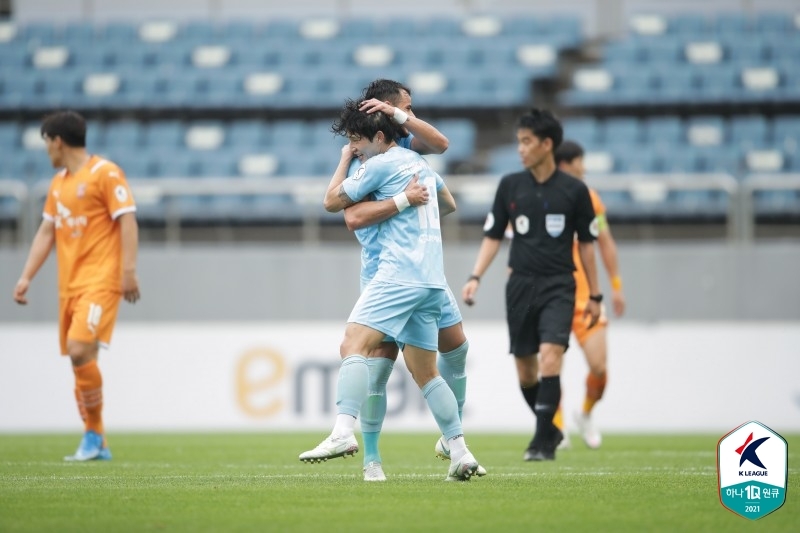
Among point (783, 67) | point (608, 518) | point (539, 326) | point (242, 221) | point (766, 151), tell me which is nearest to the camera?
point (608, 518)

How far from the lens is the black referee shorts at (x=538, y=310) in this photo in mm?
8094

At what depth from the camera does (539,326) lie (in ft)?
26.9

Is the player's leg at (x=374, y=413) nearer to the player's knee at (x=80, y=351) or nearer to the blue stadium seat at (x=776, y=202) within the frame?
the player's knee at (x=80, y=351)

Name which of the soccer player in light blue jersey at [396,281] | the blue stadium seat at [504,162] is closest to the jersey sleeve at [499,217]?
the soccer player in light blue jersey at [396,281]

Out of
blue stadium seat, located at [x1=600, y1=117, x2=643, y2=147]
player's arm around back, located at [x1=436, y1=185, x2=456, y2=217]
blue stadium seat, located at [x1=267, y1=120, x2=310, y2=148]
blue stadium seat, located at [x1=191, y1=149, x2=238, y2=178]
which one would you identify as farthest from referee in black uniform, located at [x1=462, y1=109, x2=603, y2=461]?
blue stadium seat, located at [x1=267, y1=120, x2=310, y2=148]

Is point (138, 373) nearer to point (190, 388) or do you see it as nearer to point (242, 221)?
point (190, 388)

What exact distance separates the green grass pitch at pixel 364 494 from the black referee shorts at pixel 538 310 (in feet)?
2.59

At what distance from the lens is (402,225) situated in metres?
6.15

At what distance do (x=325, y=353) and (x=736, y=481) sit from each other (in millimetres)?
8046

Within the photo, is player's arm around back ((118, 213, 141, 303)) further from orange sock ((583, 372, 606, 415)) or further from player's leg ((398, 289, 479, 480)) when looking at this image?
orange sock ((583, 372, 606, 415))

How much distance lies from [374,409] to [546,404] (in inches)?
79.5

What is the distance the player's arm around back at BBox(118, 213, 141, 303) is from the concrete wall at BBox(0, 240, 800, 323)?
6.27 meters

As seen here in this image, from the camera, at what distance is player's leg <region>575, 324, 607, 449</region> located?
952 centimetres

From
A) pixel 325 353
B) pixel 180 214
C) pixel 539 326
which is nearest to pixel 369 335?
pixel 539 326
